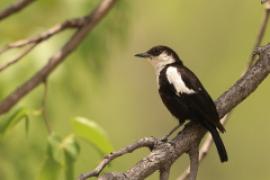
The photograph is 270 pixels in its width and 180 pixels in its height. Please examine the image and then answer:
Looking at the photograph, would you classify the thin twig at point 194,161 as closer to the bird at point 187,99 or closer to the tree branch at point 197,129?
the tree branch at point 197,129

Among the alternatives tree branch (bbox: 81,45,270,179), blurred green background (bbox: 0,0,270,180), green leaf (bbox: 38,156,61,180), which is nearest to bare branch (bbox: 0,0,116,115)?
green leaf (bbox: 38,156,61,180)

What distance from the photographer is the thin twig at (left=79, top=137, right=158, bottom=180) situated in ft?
12.2

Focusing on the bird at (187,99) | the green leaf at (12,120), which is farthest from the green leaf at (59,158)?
the bird at (187,99)

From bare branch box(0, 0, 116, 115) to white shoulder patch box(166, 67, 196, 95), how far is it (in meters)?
0.50

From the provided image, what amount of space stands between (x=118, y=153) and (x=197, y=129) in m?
0.94

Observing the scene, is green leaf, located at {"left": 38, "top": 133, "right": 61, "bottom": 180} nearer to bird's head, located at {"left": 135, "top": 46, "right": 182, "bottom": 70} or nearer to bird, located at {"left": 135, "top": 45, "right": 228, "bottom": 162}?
bird, located at {"left": 135, "top": 45, "right": 228, "bottom": 162}

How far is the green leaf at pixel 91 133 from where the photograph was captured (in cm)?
494

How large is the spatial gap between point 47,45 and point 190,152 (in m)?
1.89

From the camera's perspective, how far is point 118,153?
3918 mm

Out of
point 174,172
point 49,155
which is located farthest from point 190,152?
point 174,172

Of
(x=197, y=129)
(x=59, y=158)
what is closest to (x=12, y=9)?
(x=59, y=158)

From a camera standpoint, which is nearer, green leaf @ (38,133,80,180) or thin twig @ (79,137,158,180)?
thin twig @ (79,137,158,180)

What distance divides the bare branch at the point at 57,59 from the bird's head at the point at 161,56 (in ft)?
1.55

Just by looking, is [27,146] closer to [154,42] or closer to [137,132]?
[154,42]
